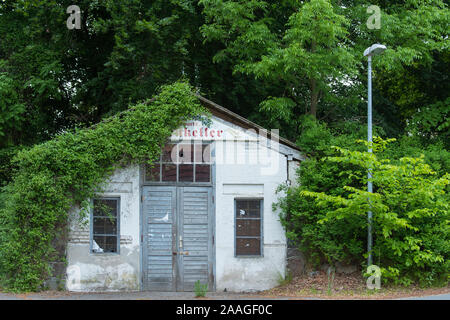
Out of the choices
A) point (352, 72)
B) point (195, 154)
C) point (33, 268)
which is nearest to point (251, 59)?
point (352, 72)

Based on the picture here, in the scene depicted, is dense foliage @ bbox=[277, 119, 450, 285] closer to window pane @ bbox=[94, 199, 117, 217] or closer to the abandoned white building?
the abandoned white building

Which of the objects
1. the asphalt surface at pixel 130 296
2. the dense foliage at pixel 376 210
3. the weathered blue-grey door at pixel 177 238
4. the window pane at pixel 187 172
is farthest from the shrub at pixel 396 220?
the window pane at pixel 187 172

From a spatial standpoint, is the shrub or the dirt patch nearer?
the dirt patch

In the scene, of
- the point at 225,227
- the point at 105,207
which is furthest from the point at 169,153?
the point at 225,227

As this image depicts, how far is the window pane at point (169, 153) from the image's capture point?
46.4ft

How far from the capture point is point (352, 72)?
1554 centimetres

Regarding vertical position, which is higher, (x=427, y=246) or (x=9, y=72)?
(x=9, y=72)

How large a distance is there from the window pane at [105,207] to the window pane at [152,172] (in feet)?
3.65

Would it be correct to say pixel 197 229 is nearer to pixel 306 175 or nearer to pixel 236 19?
pixel 306 175

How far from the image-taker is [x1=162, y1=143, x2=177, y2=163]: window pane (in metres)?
14.2

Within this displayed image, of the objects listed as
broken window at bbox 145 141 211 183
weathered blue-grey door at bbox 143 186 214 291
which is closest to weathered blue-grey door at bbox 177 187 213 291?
weathered blue-grey door at bbox 143 186 214 291

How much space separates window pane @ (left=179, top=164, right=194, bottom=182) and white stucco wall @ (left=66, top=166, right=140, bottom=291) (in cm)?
121

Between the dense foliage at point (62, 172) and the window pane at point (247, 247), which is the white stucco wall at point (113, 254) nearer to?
the dense foliage at point (62, 172)

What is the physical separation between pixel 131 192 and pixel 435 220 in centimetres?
777
